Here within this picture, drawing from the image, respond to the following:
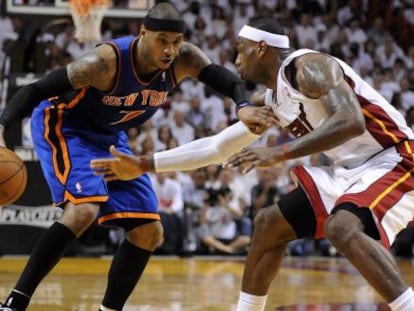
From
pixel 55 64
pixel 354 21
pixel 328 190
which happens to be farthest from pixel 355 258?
pixel 354 21

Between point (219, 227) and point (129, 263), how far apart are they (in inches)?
268

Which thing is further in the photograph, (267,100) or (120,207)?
(120,207)

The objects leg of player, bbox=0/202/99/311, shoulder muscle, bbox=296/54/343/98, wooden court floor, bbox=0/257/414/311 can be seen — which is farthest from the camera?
wooden court floor, bbox=0/257/414/311

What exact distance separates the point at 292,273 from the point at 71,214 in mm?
5102

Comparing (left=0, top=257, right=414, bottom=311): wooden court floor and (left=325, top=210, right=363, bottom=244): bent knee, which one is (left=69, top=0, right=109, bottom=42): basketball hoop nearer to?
(left=0, top=257, right=414, bottom=311): wooden court floor

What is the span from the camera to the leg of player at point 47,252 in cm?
494

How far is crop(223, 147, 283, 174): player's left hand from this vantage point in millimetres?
3898

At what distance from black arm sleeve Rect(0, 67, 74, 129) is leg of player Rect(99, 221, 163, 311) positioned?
988mm

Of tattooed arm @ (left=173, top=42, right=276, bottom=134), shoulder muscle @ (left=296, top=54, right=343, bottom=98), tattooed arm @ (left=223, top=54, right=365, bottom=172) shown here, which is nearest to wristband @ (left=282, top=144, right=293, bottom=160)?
tattooed arm @ (left=223, top=54, right=365, bottom=172)

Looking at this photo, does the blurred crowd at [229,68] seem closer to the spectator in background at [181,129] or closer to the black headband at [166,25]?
the spectator in background at [181,129]

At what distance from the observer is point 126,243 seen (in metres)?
5.41

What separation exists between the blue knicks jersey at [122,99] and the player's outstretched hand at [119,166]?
44.0 inches

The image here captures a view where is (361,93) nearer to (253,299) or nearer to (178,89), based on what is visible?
(253,299)

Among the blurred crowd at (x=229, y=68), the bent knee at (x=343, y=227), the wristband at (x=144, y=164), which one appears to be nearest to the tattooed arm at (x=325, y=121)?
the bent knee at (x=343, y=227)
